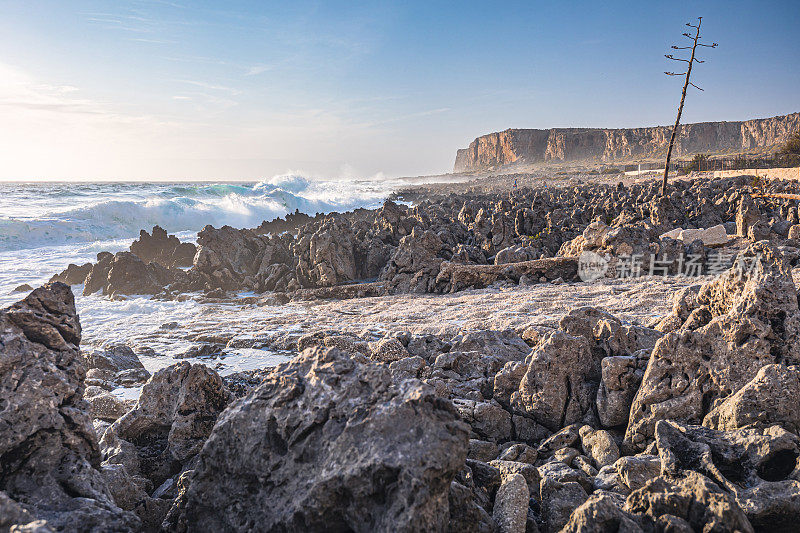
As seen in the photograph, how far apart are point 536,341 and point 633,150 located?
431 ft

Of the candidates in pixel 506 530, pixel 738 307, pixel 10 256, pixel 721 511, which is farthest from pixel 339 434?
pixel 10 256

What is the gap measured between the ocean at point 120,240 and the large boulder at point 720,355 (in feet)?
15.6

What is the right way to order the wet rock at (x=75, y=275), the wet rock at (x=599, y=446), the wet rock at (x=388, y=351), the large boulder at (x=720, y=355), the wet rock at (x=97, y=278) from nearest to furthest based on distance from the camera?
the wet rock at (x=599, y=446) < the large boulder at (x=720, y=355) < the wet rock at (x=388, y=351) < the wet rock at (x=97, y=278) < the wet rock at (x=75, y=275)

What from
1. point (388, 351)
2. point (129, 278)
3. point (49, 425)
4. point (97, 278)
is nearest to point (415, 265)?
point (388, 351)

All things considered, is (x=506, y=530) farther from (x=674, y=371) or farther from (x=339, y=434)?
(x=674, y=371)

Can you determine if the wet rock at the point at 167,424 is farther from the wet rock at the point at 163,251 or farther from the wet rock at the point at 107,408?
the wet rock at the point at 163,251

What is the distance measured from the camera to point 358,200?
58.0 metres

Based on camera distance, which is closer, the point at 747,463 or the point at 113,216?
the point at 747,463

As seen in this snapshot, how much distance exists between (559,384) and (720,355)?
3.81 ft

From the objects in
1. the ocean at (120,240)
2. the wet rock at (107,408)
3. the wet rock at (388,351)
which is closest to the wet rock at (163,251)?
the ocean at (120,240)

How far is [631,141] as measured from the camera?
392ft

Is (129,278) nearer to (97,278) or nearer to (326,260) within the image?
(97,278)

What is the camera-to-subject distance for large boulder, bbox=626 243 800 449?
318 centimetres

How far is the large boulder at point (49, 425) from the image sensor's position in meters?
2.05
